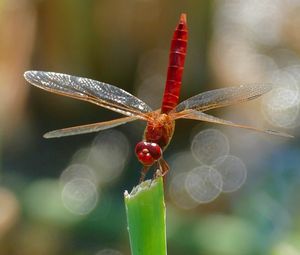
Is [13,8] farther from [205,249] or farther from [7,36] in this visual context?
[205,249]

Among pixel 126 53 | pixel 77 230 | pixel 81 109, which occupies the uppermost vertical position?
pixel 126 53

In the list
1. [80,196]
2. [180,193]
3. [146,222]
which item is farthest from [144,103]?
[180,193]

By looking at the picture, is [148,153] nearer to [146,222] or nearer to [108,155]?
[146,222]

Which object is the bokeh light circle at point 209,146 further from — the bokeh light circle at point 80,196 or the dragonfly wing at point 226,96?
the dragonfly wing at point 226,96

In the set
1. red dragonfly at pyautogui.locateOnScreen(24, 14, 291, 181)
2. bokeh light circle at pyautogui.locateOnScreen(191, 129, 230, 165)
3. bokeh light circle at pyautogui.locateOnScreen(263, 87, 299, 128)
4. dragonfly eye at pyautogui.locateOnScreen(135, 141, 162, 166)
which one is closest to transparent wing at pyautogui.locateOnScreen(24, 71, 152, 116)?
red dragonfly at pyautogui.locateOnScreen(24, 14, 291, 181)

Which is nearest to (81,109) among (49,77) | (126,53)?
(126,53)

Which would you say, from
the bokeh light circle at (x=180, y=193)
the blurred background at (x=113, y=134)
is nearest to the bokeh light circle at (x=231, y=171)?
the blurred background at (x=113, y=134)

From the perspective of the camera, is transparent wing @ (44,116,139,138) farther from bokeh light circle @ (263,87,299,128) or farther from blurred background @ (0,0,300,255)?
bokeh light circle @ (263,87,299,128)
